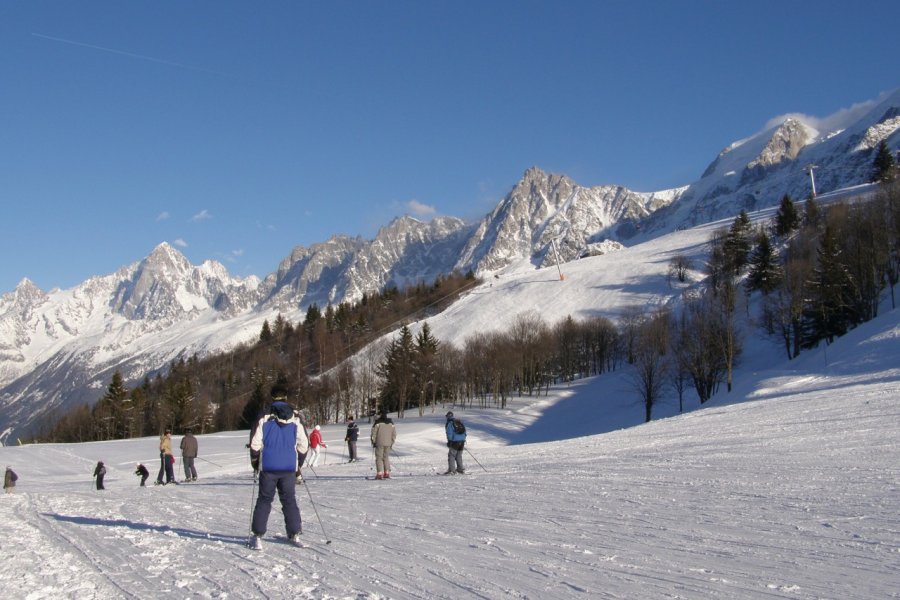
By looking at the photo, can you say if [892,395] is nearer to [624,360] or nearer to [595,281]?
[624,360]

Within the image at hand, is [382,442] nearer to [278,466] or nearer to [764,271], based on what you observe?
[278,466]

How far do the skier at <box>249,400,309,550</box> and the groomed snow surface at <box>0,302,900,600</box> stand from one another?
35cm

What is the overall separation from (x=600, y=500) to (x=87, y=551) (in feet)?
26.1

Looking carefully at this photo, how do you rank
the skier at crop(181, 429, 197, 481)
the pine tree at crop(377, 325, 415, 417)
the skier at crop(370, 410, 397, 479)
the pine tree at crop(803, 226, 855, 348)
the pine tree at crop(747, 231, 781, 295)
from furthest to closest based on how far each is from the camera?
the pine tree at crop(377, 325, 415, 417) < the pine tree at crop(747, 231, 781, 295) < the pine tree at crop(803, 226, 855, 348) < the skier at crop(181, 429, 197, 481) < the skier at crop(370, 410, 397, 479)

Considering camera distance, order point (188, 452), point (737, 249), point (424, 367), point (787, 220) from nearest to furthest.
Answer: point (188, 452) → point (424, 367) → point (737, 249) → point (787, 220)

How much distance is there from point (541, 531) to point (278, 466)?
12.3ft

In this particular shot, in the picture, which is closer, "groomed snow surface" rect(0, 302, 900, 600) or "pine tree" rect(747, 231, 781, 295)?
"groomed snow surface" rect(0, 302, 900, 600)

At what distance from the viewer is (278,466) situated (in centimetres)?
892

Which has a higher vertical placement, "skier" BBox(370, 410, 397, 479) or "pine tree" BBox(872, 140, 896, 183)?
"pine tree" BBox(872, 140, 896, 183)

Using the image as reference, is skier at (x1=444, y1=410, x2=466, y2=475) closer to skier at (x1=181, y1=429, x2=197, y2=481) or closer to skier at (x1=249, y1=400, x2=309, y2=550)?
skier at (x1=249, y1=400, x2=309, y2=550)

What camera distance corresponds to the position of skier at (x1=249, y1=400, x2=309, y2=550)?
28.7ft

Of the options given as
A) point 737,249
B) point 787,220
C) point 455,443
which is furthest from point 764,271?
point 455,443

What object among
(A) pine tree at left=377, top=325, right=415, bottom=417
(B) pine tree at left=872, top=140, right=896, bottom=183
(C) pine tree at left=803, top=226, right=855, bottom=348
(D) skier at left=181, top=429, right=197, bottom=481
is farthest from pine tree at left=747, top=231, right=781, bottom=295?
(D) skier at left=181, top=429, right=197, bottom=481

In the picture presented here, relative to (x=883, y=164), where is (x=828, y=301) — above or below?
below
